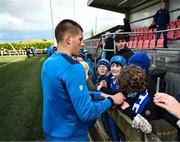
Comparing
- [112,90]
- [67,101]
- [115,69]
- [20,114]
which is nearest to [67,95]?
[67,101]

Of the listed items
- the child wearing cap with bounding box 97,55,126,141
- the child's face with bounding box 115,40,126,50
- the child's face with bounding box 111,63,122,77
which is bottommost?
the child wearing cap with bounding box 97,55,126,141

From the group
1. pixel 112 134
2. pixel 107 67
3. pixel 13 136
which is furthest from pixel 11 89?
pixel 112 134

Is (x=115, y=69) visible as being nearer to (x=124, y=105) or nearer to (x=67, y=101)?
(x=124, y=105)

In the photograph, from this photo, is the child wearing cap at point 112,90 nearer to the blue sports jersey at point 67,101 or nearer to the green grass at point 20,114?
the blue sports jersey at point 67,101

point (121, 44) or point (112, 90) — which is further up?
point (121, 44)

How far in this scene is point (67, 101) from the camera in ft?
9.03

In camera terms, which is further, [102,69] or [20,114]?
[20,114]

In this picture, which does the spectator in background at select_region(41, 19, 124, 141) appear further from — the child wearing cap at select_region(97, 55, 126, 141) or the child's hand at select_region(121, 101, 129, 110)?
the child wearing cap at select_region(97, 55, 126, 141)

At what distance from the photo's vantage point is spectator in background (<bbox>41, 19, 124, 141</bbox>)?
2.64 metres

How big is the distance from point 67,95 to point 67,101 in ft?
0.17

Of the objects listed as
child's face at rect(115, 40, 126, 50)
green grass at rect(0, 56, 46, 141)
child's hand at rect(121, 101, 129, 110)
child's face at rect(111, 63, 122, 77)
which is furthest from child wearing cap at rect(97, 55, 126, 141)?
green grass at rect(0, 56, 46, 141)

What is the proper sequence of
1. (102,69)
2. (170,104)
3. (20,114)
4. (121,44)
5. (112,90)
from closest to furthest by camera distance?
(170,104), (112,90), (102,69), (121,44), (20,114)

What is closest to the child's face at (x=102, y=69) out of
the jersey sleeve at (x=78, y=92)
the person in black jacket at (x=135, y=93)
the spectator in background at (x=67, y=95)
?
the person in black jacket at (x=135, y=93)

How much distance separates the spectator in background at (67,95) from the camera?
2643 millimetres
